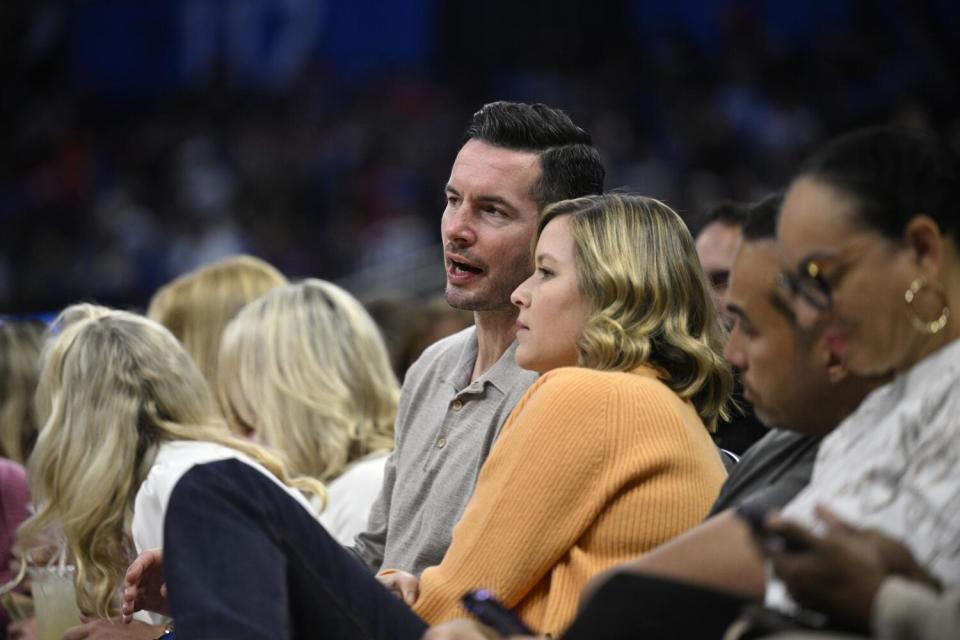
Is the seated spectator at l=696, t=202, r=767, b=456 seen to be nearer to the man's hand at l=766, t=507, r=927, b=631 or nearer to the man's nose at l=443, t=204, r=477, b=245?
the man's nose at l=443, t=204, r=477, b=245

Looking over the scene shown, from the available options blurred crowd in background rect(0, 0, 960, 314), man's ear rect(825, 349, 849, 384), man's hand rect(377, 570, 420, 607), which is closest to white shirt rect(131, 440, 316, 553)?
man's hand rect(377, 570, 420, 607)

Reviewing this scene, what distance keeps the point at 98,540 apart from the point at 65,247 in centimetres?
795

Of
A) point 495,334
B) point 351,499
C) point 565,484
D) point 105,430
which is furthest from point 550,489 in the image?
point 351,499

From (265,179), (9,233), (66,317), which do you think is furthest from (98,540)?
(9,233)

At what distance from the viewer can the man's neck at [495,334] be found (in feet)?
10.0

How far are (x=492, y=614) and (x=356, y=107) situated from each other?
896cm

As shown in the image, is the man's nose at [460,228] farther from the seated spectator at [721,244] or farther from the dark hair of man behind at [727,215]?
the dark hair of man behind at [727,215]

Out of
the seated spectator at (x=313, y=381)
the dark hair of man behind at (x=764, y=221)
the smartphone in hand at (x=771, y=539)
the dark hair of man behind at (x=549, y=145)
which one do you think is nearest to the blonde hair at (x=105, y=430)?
the seated spectator at (x=313, y=381)

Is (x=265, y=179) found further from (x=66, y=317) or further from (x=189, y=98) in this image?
(x=66, y=317)

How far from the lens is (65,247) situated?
1064 centimetres

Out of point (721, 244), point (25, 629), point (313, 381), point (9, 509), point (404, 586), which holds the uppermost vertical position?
point (721, 244)

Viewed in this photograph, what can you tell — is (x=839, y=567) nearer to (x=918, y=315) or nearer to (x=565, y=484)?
(x=918, y=315)

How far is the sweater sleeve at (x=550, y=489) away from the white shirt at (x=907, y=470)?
1.28ft

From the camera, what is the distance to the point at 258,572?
2135 millimetres
